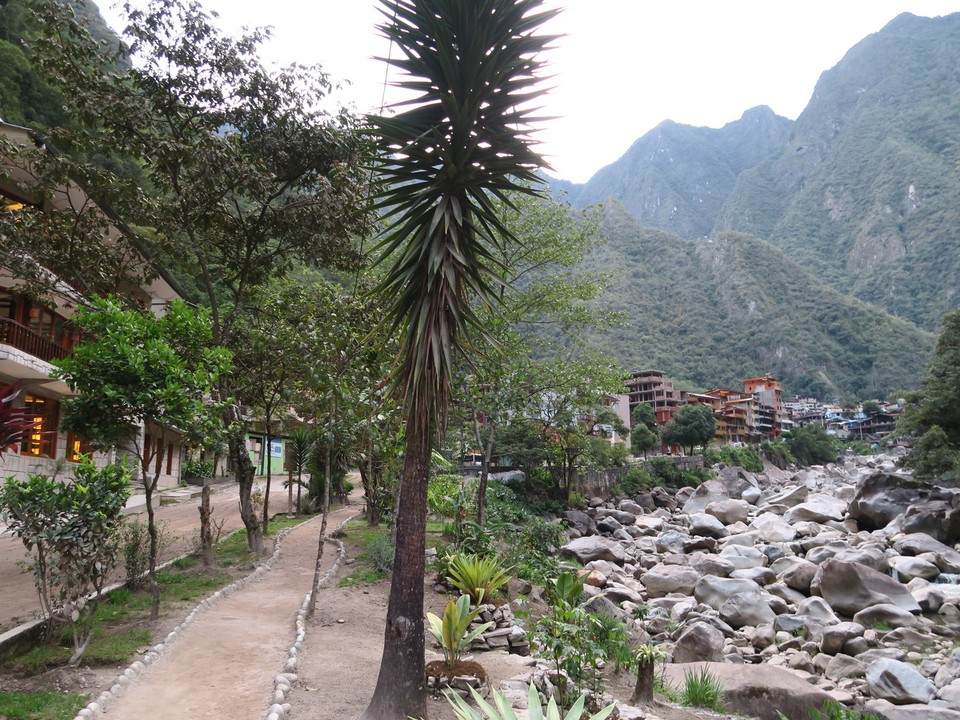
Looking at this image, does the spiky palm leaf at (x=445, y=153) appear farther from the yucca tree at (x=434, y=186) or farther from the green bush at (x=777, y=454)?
the green bush at (x=777, y=454)

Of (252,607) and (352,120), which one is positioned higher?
(352,120)

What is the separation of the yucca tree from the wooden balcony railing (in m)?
14.8

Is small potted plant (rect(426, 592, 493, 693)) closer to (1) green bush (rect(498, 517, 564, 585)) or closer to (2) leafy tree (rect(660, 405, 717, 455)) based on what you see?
(1) green bush (rect(498, 517, 564, 585))

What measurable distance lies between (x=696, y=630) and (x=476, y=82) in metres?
10.3

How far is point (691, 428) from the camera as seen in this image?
5906 centimetres

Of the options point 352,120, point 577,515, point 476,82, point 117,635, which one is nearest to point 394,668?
point 117,635

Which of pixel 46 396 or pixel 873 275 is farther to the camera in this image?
pixel 873 275

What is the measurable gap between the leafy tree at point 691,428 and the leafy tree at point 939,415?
2869 cm

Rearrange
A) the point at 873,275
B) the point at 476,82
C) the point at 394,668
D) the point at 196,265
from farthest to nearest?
1. the point at 873,275
2. the point at 196,265
3. the point at 476,82
4. the point at 394,668

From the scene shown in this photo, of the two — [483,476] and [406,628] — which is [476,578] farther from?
[483,476]

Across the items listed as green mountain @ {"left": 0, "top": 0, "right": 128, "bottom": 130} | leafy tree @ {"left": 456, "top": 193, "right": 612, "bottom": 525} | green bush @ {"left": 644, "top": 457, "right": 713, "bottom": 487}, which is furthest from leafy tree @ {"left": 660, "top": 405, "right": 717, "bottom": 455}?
green mountain @ {"left": 0, "top": 0, "right": 128, "bottom": 130}

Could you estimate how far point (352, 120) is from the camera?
44.1 feet

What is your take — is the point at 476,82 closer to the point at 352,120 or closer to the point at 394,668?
the point at 394,668

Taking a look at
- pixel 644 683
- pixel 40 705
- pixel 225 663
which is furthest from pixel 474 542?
pixel 40 705
